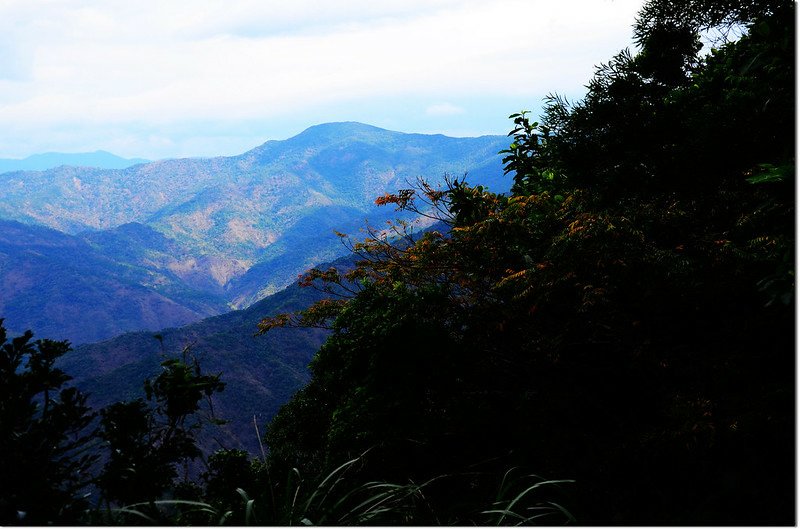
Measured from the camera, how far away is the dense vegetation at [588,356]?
270 centimetres

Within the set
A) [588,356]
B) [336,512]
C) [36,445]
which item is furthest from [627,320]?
[36,445]

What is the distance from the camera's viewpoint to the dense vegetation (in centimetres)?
270

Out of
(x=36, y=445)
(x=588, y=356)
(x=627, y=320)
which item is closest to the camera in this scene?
(x=36, y=445)

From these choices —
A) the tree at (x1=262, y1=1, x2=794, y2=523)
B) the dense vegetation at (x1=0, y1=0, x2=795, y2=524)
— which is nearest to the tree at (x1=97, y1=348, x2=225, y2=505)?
the dense vegetation at (x1=0, y1=0, x2=795, y2=524)

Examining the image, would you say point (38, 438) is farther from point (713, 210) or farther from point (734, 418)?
point (713, 210)

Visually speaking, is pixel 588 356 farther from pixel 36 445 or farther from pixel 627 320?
pixel 36 445

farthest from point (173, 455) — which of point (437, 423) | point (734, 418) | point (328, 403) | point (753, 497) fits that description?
point (328, 403)

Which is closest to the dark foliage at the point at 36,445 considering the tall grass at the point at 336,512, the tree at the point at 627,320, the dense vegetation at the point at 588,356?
the dense vegetation at the point at 588,356

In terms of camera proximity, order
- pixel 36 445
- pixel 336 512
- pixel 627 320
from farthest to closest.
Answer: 1. pixel 627 320
2. pixel 336 512
3. pixel 36 445

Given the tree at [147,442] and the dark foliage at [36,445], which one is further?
the tree at [147,442]

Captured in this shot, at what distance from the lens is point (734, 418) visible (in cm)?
318

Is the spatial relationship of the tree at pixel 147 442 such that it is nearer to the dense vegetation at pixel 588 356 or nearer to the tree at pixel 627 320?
the dense vegetation at pixel 588 356

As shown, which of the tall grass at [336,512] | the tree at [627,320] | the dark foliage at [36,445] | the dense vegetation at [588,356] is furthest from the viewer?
the tree at [627,320]

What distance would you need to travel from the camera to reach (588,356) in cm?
417
